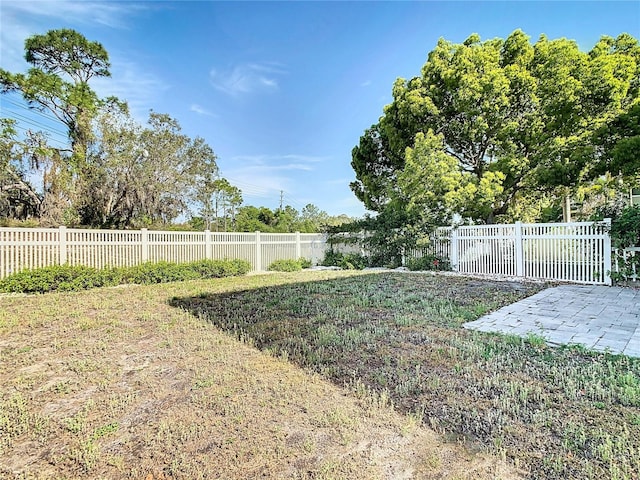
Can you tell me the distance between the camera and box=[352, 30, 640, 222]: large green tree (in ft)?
32.5

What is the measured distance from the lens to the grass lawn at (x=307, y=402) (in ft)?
5.21

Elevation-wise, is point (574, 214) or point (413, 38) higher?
point (413, 38)

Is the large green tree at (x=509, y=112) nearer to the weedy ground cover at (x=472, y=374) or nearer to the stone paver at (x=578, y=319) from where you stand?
the stone paver at (x=578, y=319)

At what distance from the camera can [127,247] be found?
7945mm

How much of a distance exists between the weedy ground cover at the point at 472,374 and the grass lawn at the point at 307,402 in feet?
0.04

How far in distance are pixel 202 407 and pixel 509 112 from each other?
1221cm

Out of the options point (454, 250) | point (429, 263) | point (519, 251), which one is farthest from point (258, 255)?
point (519, 251)

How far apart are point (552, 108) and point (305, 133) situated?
10.4m

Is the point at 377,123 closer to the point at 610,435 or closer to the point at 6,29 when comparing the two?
the point at 6,29

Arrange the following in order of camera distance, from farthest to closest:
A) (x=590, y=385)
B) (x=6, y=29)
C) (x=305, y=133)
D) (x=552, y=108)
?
(x=305, y=133), (x=552, y=108), (x=6, y=29), (x=590, y=385)

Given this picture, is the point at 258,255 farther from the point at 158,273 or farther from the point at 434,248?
the point at 434,248

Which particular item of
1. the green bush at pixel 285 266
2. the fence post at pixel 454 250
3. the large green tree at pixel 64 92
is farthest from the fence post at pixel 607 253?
the large green tree at pixel 64 92

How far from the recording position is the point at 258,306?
5.08m

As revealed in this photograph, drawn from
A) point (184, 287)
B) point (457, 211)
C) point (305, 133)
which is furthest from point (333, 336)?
point (305, 133)
